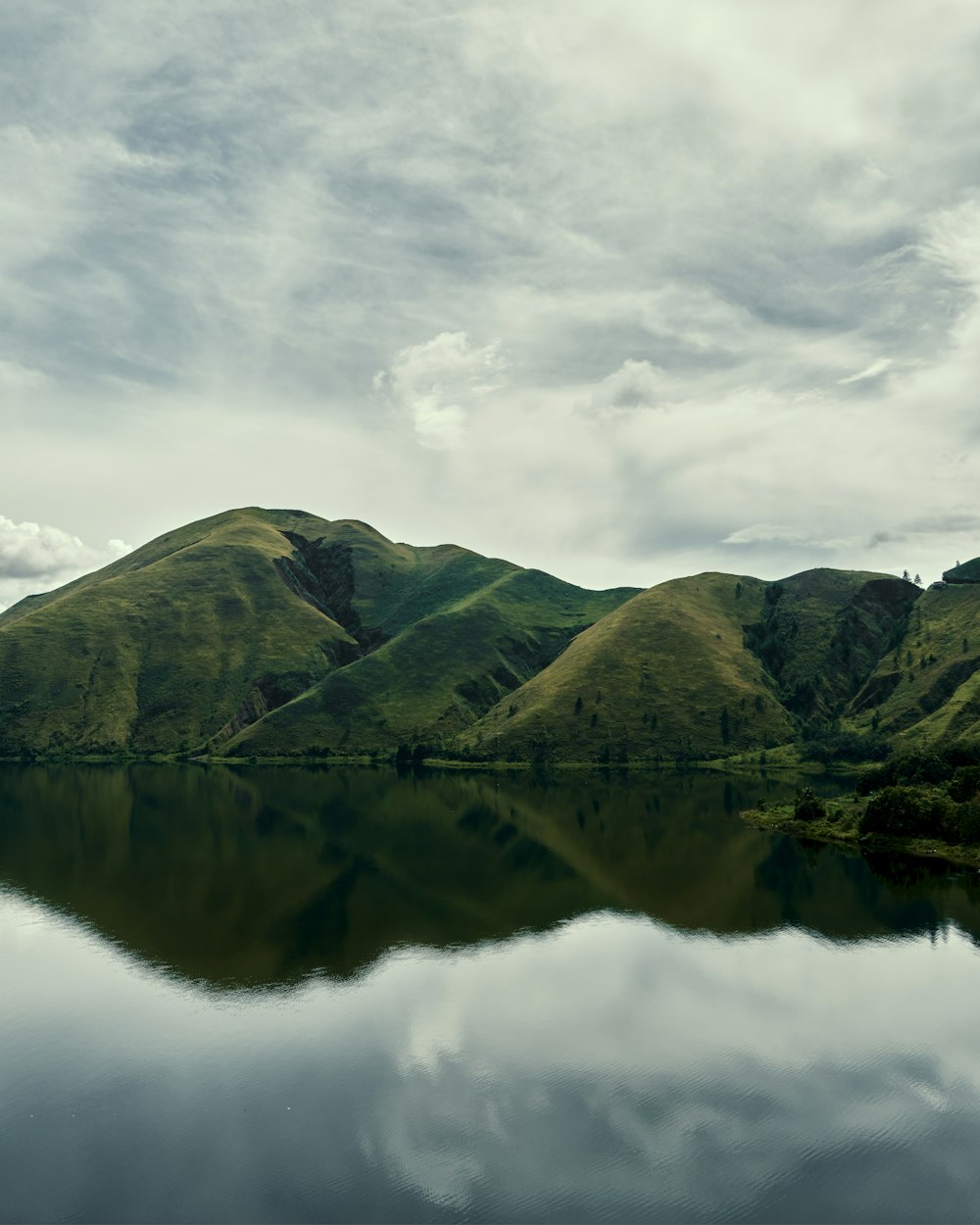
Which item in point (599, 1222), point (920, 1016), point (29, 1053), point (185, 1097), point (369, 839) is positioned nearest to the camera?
point (599, 1222)

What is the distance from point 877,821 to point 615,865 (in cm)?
4319

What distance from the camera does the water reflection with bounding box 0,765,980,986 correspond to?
86.2m

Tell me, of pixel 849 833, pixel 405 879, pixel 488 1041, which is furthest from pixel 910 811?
pixel 488 1041

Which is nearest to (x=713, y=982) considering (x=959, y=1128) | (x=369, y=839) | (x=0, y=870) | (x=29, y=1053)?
(x=959, y=1128)

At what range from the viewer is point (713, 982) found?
72312mm

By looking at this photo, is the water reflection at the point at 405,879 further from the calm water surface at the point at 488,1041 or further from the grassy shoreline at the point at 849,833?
the grassy shoreline at the point at 849,833

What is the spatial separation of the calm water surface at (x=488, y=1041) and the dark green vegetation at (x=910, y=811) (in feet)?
37.0

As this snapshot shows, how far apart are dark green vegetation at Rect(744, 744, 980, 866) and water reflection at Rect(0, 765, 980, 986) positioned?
6587 mm

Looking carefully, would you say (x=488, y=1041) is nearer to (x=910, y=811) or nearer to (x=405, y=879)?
(x=405, y=879)

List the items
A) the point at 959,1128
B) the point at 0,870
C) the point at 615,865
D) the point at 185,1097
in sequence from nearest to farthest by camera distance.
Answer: the point at 959,1128 → the point at 185,1097 → the point at 0,870 → the point at 615,865

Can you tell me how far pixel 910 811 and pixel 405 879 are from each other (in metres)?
78.5

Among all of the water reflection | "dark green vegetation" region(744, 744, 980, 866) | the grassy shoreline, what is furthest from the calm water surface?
"dark green vegetation" region(744, 744, 980, 866)

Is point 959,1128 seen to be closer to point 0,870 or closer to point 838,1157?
point 838,1157

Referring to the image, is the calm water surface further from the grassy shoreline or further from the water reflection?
the grassy shoreline
